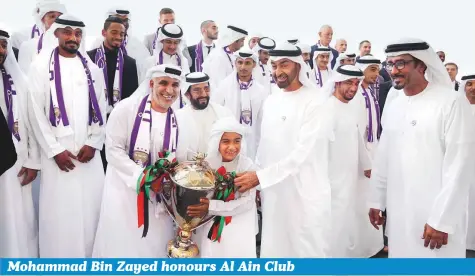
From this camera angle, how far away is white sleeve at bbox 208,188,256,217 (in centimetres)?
293

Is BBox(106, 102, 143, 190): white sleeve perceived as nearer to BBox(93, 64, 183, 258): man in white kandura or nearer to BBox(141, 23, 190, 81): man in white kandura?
BBox(93, 64, 183, 258): man in white kandura

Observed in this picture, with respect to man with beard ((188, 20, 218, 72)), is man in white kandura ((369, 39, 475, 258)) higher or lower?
lower

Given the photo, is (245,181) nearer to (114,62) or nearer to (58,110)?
(58,110)

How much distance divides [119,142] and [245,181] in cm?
85

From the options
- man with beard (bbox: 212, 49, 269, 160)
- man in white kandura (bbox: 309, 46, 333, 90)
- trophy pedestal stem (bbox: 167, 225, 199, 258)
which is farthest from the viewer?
man in white kandura (bbox: 309, 46, 333, 90)

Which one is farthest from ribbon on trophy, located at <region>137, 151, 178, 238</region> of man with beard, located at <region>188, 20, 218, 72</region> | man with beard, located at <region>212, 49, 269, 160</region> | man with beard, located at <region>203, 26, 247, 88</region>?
man with beard, located at <region>188, 20, 218, 72</region>

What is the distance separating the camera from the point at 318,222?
3.48 meters

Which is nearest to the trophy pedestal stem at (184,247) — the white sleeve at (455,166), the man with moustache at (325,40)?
the white sleeve at (455,166)

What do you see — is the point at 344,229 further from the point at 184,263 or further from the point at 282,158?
the point at 184,263

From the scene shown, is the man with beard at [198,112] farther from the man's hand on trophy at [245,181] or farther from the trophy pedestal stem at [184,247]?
the trophy pedestal stem at [184,247]

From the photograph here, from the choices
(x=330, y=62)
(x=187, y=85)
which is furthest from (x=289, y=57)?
(x=330, y=62)

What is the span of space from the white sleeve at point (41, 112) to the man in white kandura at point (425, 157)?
2.25 meters

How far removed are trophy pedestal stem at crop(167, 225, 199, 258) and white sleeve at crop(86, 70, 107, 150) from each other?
109 cm

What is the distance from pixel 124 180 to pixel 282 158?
109cm
